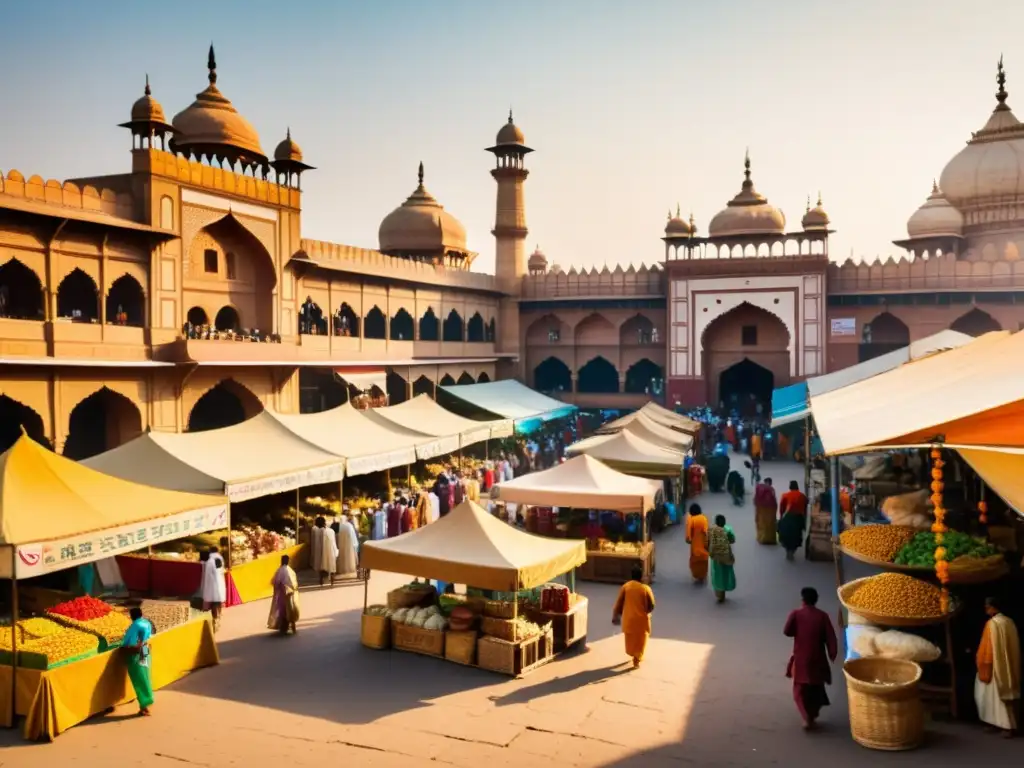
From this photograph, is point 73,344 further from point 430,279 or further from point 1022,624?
point 1022,624

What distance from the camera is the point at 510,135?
3003 cm

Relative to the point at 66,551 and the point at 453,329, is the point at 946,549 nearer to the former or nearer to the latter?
the point at 66,551

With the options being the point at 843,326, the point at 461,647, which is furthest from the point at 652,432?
the point at 843,326

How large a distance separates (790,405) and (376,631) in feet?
34.0

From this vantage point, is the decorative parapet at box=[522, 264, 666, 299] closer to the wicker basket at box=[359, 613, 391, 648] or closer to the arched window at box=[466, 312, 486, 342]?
the arched window at box=[466, 312, 486, 342]

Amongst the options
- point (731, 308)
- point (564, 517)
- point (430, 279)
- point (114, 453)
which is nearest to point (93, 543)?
point (114, 453)

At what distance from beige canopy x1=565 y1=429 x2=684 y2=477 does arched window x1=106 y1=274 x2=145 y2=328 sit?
900cm

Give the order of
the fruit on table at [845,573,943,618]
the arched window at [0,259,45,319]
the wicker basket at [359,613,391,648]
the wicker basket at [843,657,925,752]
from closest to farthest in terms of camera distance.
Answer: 1. the wicker basket at [843,657,925,752]
2. the fruit on table at [845,573,943,618]
3. the wicker basket at [359,613,391,648]
4. the arched window at [0,259,45,319]

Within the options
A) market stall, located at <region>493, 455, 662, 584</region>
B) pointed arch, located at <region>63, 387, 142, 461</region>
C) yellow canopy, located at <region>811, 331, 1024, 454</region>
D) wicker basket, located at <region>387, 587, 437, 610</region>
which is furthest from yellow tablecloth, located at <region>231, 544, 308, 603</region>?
pointed arch, located at <region>63, 387, 142, 461</region>

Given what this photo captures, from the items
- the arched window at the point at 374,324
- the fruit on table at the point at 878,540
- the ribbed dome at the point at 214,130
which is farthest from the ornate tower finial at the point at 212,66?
the fruit on table at the point at 878,540

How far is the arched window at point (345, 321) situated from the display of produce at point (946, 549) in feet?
55.9

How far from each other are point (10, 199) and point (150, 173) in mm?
2838

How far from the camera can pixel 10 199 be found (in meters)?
13.6

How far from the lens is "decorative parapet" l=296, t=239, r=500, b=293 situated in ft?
69.3
